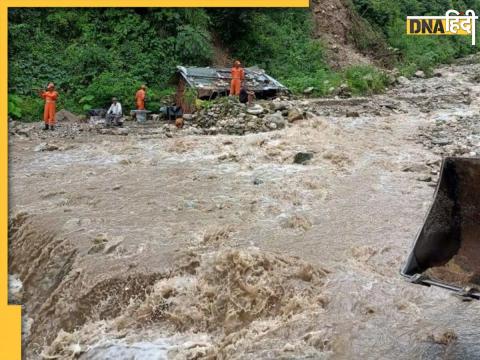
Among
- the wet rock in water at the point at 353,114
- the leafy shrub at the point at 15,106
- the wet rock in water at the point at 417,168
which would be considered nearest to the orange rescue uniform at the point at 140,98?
the leafy shrub at the point at 15,106

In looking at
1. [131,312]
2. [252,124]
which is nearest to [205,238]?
[131,312]

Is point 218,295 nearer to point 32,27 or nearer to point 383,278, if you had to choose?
point 383,278

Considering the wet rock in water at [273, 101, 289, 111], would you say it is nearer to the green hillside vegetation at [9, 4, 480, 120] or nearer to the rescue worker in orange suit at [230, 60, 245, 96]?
the rescue worker in orange suit at [230, 60, 245, 96]

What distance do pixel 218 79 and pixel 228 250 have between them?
11212 millimetres

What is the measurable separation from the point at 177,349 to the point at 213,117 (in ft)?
32.4

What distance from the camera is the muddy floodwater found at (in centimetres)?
545

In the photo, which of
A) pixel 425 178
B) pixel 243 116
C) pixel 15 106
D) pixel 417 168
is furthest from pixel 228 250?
pixel 15 106

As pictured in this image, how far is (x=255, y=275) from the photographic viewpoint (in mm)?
6434

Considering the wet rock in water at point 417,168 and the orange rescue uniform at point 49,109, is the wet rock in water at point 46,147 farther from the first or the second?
the wet rock in water at point 417,168

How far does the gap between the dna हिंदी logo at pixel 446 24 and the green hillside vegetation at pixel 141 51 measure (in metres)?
7.45

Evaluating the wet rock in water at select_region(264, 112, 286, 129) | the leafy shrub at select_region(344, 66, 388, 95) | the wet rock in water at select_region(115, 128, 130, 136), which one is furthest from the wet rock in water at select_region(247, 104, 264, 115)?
the leafy shrub at select_region(344, 66, 388, 95)

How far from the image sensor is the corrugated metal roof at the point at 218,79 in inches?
671

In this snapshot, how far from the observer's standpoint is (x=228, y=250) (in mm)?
7051

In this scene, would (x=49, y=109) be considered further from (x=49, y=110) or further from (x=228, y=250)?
(x=228, y=250)
